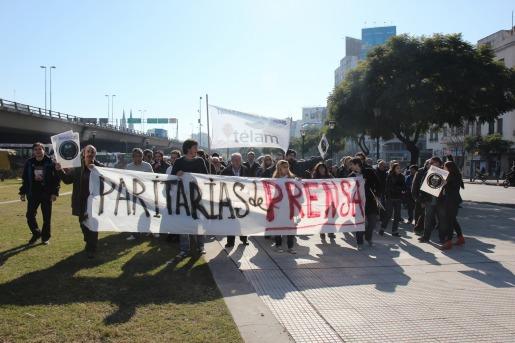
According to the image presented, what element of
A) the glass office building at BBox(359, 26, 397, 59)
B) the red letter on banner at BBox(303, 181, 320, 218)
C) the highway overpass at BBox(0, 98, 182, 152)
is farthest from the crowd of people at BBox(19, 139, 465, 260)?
the glass office building at BBox(359, 26, 397, 59)

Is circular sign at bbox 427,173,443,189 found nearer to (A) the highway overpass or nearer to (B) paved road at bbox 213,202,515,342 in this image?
(B) paved road at bbox 213,202,515,342

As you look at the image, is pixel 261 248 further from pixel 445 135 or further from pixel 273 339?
pixel 445 135

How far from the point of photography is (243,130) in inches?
362

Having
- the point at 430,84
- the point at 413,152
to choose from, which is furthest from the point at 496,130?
the point at 430,84

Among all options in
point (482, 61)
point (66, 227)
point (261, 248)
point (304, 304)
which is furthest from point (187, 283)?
point (482, 61)

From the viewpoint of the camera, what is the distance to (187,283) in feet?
20.3

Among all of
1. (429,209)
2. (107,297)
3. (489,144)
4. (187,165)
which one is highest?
(489,144)

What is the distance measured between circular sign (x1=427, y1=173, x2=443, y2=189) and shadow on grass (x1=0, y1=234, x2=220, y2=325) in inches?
195

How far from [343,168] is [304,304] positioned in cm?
677

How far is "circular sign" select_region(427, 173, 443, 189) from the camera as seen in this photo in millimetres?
9367

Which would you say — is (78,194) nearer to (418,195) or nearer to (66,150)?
(66,150)

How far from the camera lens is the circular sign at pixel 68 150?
747 centimetres

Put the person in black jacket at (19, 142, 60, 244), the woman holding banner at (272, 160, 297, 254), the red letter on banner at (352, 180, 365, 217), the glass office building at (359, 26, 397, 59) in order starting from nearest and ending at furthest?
the person in black jacket at (19, 142, 60, 244) → the woman holding banner at (272, 160, 297, 254) → the red letter on banner at (352, 180, 365, 217) → the glass office building at (359, 26, 397, 59)

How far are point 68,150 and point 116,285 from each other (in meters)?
2.61
